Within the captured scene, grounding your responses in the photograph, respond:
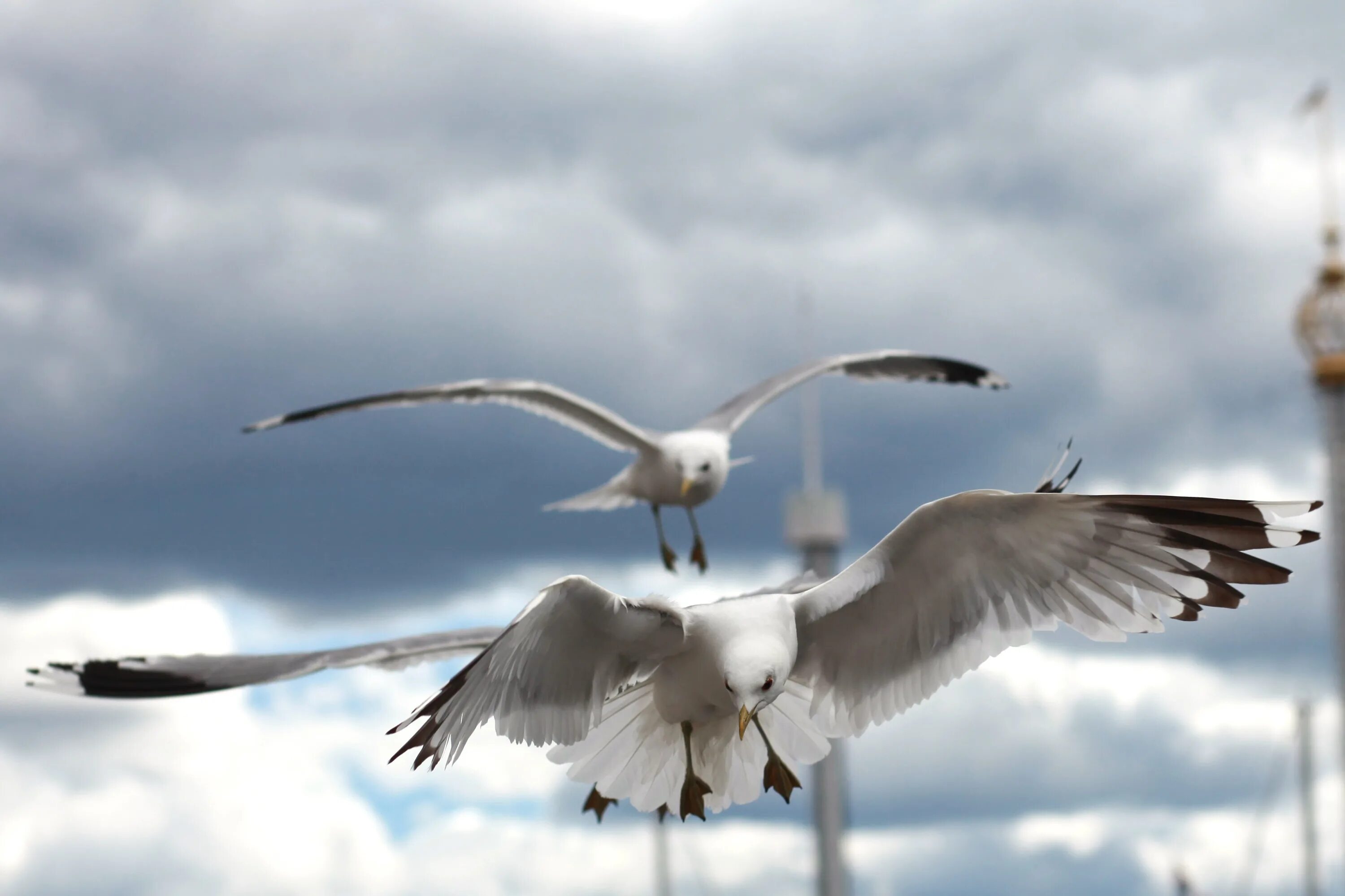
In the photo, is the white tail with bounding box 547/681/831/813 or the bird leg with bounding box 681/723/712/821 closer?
the bird leg with bounding box 681/723/712/821

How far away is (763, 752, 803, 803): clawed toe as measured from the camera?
925 cm

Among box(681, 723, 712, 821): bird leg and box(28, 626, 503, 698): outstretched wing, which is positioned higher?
box(28, 626, 503, 698): outstretched wing

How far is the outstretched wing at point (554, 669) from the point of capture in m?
7.52

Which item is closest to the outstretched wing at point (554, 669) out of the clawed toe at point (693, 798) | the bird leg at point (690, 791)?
the bird leg at point (690, 791)

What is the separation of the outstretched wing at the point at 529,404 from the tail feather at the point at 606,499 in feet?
1.78

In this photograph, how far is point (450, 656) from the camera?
33.4 ft

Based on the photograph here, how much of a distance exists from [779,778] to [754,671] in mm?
1541

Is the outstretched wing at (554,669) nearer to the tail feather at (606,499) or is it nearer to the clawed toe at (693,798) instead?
the clawed toe at (693,798)

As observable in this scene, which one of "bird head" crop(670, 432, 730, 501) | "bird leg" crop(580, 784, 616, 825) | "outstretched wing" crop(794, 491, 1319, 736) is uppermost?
"bird head" crop(670, 432, 730, 501)

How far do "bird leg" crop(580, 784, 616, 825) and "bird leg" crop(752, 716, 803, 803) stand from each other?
0.91m

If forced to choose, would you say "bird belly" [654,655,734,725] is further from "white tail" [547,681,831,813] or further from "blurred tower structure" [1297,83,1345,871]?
"blurred tower structure" [1297,83,1345,871]

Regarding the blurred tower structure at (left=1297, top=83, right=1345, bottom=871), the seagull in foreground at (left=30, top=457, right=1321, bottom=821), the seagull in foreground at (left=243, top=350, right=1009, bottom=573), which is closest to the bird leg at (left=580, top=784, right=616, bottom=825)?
the seagull in foreground at (left=30, top=457, right=1321, bottom=821)

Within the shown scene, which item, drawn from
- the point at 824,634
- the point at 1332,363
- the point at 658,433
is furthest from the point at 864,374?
the point at 1332,363

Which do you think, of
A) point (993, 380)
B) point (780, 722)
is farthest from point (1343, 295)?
point (780, 722)
